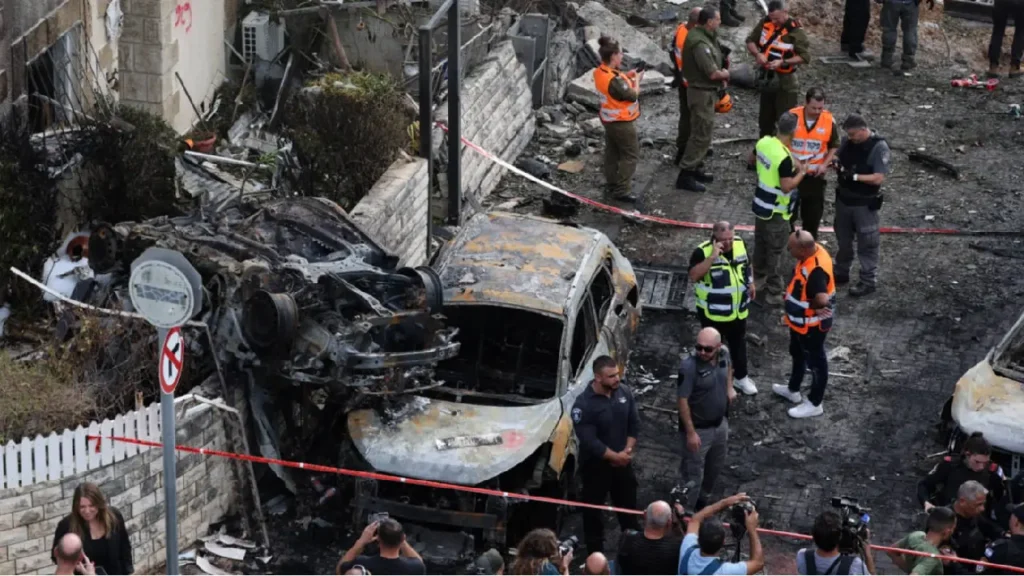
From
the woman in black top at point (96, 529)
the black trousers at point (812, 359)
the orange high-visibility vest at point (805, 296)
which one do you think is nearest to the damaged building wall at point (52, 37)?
the woman in black top at point (96, 529)

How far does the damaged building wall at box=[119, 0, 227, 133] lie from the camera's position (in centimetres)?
1503

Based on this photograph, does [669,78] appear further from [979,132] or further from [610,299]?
[610,299]

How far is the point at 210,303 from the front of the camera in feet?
36.6

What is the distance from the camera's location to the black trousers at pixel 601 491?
1105 centimetres

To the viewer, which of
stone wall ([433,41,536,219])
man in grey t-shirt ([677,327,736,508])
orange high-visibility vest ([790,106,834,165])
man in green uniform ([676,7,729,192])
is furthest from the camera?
man in green uniform ([676,7,729,192])

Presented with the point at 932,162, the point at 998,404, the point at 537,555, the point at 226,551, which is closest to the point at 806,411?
the point at 998,404

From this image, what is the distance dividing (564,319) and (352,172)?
149 inches

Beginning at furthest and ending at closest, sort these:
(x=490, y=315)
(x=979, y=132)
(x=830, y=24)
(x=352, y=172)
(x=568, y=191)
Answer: (x=830, y=24)
(x=979, y=132)
(x=568, y=191)
(x=352, y=172)
(x=490, y=315)

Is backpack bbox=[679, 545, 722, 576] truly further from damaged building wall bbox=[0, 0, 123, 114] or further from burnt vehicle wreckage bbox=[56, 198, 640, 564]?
damaged building wall bbox=[0, 0, 123, 114]

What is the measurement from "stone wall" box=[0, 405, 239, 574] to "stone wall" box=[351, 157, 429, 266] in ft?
9.35

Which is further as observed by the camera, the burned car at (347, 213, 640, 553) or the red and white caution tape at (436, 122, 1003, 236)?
the red and white caution tape at (436, 122, 1003, 236)

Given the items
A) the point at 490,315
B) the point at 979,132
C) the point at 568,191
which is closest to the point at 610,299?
the point at 490,315

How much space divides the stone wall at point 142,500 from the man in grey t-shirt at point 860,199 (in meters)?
6.12

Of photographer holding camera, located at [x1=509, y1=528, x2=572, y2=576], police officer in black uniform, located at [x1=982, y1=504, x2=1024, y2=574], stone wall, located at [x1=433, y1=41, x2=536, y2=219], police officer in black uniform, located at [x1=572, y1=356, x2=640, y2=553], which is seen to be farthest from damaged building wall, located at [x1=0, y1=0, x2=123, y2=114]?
police officer in black uniform, located at [x1=982, y1=504, x2=1024, y2=574]
